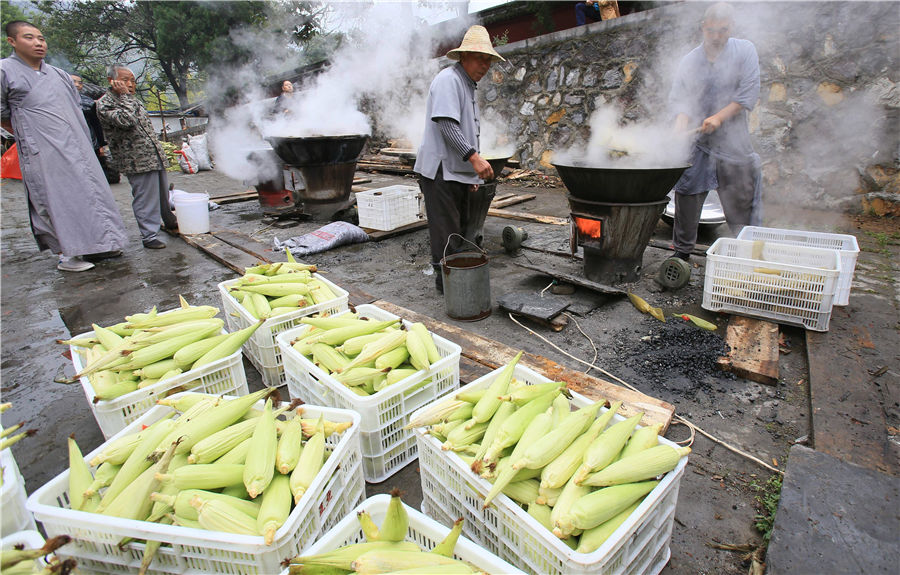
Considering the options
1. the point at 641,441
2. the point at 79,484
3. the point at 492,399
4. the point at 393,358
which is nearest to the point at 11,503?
the point at 79,484

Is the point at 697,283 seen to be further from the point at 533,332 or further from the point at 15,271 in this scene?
the point at 15,271

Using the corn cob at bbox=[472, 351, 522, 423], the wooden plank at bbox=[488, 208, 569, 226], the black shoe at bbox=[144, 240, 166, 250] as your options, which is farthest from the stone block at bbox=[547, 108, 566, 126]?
the corn cob at bbox=[472, 351, 522, 423]

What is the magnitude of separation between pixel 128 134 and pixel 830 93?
30.2 feet

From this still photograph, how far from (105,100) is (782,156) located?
29.9 ft

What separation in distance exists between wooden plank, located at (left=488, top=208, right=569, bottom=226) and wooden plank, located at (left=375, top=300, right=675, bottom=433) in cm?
389

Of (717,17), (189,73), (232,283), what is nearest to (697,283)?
(717,17)

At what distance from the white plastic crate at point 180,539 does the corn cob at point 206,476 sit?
0.18m

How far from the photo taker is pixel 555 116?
9.37 meters

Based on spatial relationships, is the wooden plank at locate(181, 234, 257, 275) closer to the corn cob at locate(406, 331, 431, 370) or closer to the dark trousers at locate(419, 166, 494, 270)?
the dark trousers at locate(419, 166, 494, 270)

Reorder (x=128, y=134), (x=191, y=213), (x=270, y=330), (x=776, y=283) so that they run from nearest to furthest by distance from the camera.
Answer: (x=270, y=330) → (x=776, y=283) → (x=128, y=134) → (x=191, y=213)

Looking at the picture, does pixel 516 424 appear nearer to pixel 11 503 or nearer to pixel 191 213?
pixel 11 503

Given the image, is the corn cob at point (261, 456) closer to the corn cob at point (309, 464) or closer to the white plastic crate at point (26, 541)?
the corn cob at point (309, 464)

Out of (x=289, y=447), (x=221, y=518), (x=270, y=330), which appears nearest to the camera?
(x=221, y=518)

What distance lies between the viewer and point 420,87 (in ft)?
37.3
